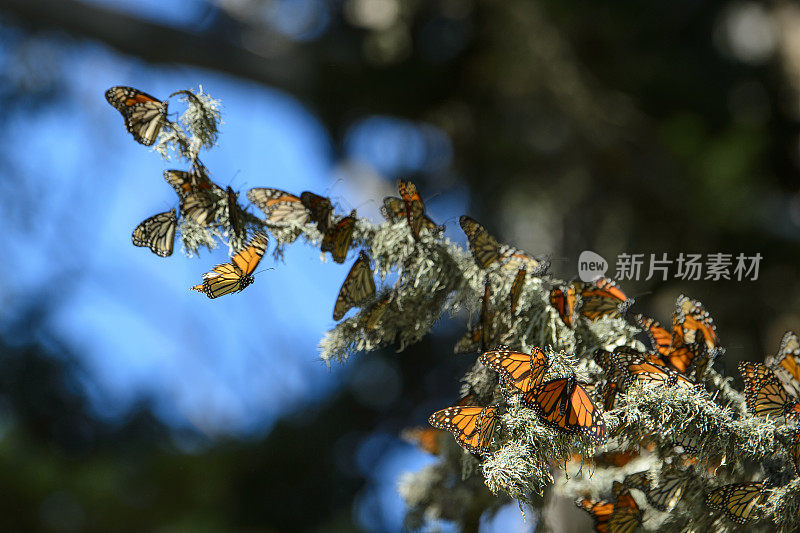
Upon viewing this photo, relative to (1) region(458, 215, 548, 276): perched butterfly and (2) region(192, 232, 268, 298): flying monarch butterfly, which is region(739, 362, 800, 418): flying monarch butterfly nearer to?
(1) region(458, 215, 548, 276): perched butterfly

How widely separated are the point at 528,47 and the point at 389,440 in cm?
86

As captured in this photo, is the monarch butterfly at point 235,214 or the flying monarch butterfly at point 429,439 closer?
the monarch butterfly at point 235,214

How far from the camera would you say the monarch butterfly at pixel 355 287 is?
350 mm

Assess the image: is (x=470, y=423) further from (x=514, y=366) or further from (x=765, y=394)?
(x=765, y=394)

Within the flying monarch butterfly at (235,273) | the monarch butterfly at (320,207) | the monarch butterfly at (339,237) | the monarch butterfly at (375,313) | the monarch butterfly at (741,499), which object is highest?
the monarch butterfly at (320,207)

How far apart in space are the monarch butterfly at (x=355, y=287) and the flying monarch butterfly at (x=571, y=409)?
11cm

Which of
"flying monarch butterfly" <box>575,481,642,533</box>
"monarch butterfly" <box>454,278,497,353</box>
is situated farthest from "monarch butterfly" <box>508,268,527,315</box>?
"flying monarch butterfly" <box>575,481,642,533</box>

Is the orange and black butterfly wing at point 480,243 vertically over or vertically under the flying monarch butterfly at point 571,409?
over

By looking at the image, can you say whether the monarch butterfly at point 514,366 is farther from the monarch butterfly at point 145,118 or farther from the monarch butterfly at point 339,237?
the monarch butterfly at point 145,118

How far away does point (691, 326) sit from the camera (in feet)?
1.27

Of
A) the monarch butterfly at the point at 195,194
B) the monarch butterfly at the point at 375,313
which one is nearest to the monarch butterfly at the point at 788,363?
the monarch butterfly at the point at 375,313

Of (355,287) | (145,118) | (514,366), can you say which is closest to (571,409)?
(514,366)

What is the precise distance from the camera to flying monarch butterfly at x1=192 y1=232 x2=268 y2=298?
0.30m

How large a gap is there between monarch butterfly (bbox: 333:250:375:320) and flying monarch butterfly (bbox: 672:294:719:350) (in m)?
0.19
